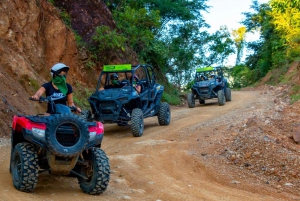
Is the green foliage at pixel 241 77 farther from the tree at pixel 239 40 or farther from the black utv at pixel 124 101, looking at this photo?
the black utv at pixel 124 101

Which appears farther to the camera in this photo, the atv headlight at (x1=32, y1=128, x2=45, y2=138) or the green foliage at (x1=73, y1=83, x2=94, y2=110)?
the green foliage at (x1=73, y1=83, x2=94, y2=110)

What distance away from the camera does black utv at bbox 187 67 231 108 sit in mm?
20691

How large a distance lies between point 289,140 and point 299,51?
29.3 m

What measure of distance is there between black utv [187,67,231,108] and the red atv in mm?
15190

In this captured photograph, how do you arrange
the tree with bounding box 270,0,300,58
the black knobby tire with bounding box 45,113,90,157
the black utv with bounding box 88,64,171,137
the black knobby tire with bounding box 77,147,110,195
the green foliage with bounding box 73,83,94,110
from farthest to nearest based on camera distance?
the tree with bounding box 270,0,300,58 → the green foliage with bounding box 73,83,94,110 → the black utv with bounding box 88,64,171,137 → the black knobby tire with bounding box 77,147,110,195 → the black knobby tire with bounding box 45,113,90,157

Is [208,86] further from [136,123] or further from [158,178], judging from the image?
Answer: [158,178]

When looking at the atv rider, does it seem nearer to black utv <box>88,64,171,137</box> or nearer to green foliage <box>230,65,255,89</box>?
black utv <box>88,64,171,137</box>

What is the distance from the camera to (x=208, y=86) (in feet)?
67.9

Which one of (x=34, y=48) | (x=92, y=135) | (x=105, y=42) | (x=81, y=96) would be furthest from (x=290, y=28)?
(x=92, y=135)

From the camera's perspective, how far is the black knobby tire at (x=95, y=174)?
5574mm

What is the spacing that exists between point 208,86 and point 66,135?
52.0ft

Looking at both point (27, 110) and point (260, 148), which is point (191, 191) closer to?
point (260, 148)

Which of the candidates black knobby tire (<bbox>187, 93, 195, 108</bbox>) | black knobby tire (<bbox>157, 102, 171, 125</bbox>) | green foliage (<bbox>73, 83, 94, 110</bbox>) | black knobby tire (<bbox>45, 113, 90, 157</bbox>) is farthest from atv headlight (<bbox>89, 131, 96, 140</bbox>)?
black knobby tire (<bbox>187, 93, 195, 108</bbox>)

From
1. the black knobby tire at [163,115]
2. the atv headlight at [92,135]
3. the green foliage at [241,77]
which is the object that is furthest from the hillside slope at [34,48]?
the green foliage at [241,77]
